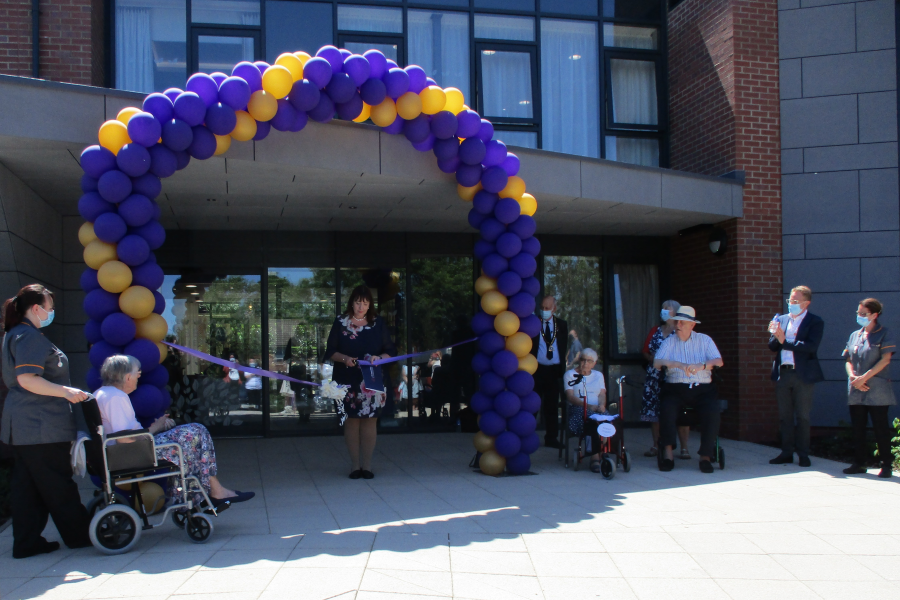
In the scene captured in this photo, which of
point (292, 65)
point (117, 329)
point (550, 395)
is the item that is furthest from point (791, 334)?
point (117, 329)

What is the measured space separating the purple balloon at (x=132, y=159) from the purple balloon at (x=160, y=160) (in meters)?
0.11

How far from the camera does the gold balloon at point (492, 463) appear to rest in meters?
7.07

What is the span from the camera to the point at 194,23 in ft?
31.6

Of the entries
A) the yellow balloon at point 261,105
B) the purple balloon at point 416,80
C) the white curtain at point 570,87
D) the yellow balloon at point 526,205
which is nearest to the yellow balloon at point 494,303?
the yellow balloon at point 526,205

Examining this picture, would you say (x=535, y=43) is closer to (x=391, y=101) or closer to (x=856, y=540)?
(x=391, y=101)

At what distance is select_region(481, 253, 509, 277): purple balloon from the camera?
708 cm

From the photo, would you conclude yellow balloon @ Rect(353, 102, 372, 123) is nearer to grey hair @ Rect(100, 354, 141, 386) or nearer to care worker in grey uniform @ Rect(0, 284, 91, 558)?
grey hair @ Rect(100, 354, 141, 386)

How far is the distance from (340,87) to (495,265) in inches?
85.1

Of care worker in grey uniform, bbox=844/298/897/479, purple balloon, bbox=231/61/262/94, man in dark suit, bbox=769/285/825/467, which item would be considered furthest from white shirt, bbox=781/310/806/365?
purple balloon, bbox=231/61/262/94

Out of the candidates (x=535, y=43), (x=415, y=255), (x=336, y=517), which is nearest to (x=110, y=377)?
(x=336, y=517)

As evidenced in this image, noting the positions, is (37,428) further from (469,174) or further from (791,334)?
(791,334)

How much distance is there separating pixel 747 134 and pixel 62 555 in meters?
8.93

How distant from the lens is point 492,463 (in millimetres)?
7070

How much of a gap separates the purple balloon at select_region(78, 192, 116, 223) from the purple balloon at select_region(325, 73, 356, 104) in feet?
6.45
